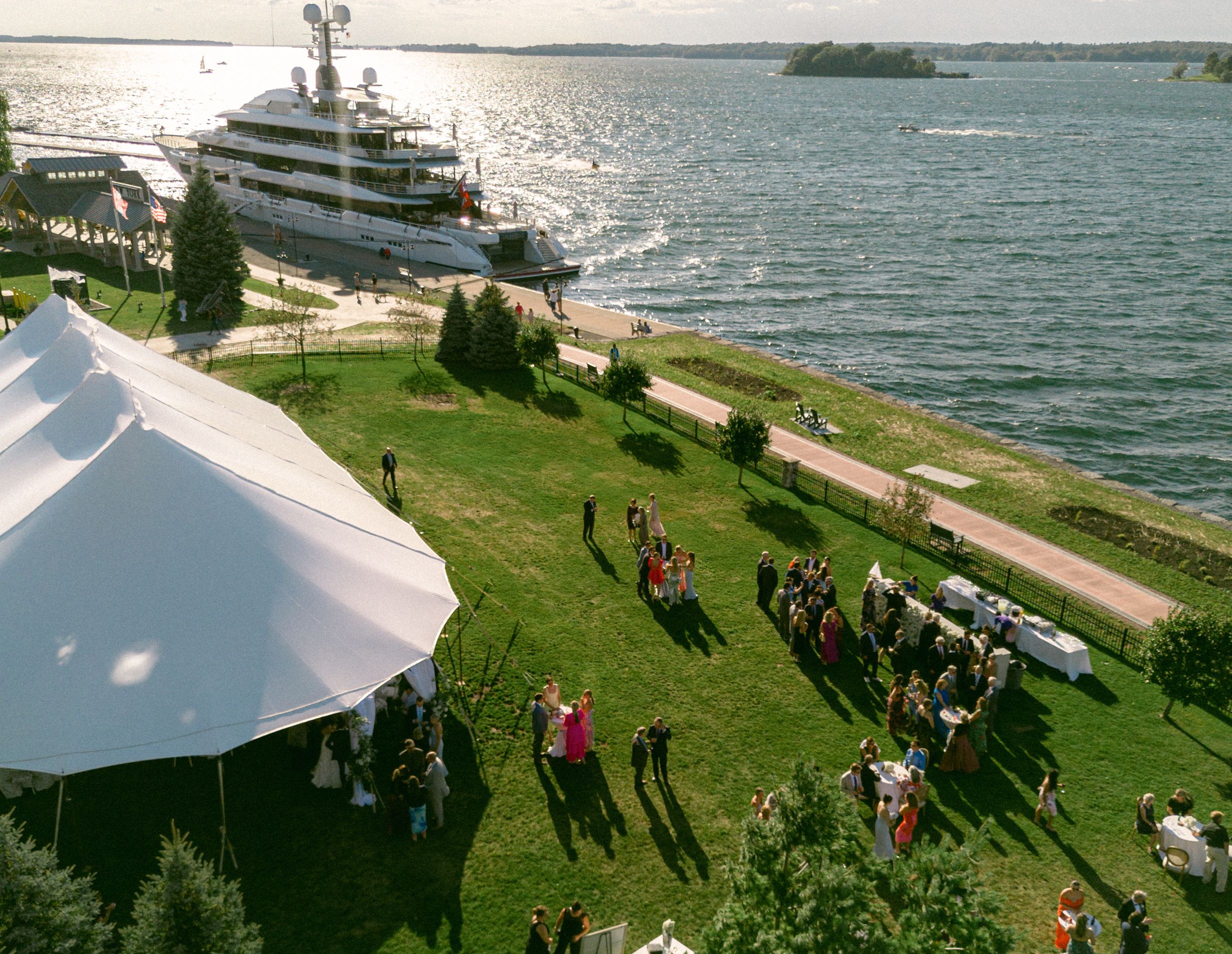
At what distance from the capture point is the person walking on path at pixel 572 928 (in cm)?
1074

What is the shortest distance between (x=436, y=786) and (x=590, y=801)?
7.78ft

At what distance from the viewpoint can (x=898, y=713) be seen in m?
15.1

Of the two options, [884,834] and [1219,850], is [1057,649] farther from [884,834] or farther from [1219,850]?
[884,834]

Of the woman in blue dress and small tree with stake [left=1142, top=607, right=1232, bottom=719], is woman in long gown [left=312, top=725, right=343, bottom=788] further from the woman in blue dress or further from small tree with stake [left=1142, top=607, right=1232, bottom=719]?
small tree with stake [left=1142, top=607, right=1232, bottom=719]

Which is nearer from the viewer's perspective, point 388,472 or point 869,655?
point 869,655

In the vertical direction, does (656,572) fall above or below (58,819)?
below

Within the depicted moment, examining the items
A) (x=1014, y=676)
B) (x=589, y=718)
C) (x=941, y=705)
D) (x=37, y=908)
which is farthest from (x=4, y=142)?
(x=1014, y=676)

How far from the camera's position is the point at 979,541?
74.3ft

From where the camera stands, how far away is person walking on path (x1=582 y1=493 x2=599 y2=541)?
2045cm

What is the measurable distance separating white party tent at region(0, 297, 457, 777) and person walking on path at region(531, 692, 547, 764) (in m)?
1.96

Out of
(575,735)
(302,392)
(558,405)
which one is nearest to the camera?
(575,735)

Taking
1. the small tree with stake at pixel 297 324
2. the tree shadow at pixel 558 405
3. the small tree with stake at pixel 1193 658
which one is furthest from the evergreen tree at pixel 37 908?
the small tree with stake at pixel 297 324

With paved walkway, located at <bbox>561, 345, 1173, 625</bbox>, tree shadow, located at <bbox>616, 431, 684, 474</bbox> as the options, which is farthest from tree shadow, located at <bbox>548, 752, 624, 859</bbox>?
paved walkway, located at <bbox>561, 345, 1173, 625</bbox>

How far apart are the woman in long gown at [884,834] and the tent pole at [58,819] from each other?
1012cm
